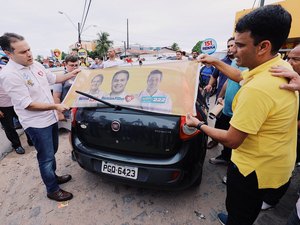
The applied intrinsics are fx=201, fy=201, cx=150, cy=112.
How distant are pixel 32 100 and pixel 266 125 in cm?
210

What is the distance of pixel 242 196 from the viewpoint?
1.39 meters

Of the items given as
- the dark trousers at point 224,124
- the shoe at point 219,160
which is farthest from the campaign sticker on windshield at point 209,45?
the shoe at point 219,160

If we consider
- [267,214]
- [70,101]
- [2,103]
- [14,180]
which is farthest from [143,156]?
[2,103]

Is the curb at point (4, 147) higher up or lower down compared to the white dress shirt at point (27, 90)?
lower down

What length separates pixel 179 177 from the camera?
199cm

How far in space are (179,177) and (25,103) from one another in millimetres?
1680

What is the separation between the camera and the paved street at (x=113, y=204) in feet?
6.98

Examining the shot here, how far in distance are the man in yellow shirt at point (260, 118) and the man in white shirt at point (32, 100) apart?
5.33ft

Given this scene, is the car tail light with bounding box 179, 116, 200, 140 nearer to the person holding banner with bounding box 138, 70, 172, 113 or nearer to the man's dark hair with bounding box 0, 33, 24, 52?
the person holding banner with bounding box 138, 70, 172, 113

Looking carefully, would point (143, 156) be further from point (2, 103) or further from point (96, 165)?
point (2, 103)

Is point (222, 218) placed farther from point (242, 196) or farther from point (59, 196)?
point (59, 196)

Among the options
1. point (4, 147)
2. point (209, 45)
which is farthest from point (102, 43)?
point (4, 147)

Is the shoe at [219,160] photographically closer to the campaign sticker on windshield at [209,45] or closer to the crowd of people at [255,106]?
the crowd of people at [255,106]

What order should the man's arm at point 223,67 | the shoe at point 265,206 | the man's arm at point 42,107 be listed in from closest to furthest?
1. the man's arm at point 223,67
2. the man's arm at point 42,107
3. the shoe at point 265,206
